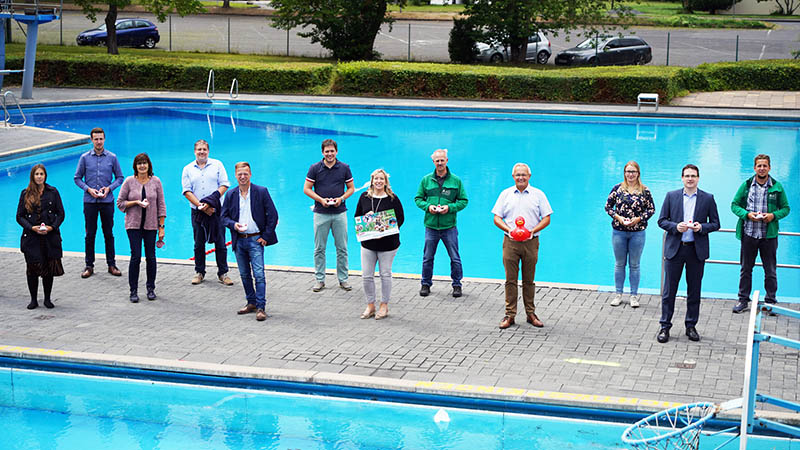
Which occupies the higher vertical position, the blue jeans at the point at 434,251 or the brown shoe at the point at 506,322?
the blue jeans at the point at 434,251

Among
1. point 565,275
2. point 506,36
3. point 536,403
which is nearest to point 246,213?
point 536,403

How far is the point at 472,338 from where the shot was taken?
994 cm

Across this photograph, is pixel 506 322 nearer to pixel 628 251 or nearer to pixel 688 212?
pixel 628 251

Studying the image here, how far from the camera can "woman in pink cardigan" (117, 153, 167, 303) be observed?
11.2 m

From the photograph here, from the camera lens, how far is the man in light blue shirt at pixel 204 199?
1171 cm

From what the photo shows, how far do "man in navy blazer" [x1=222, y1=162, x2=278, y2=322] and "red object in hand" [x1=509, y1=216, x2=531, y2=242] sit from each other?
2645 millimetres

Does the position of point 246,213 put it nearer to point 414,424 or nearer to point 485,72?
point 414,424

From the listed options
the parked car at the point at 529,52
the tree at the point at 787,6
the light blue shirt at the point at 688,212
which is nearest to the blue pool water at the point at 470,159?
the light blue shirt at the point at 688,212

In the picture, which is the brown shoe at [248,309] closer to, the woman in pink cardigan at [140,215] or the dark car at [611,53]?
the woman in pink cardigan at [140,215]

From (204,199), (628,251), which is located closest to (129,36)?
(204,199)

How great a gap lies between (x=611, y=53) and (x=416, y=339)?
101ft

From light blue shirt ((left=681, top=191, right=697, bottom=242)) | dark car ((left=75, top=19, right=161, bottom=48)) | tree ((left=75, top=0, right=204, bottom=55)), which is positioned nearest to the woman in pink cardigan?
light blue shirt ((left=681, top=191, right=697, bottom=242))

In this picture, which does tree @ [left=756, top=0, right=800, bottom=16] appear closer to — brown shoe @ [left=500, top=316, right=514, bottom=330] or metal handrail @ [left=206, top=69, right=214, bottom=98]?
metal handrail @ [left=206, top=69, right=214, bottom=98]

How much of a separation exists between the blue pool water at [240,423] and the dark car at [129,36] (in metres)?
37.6
